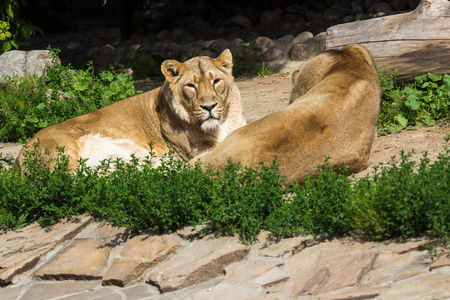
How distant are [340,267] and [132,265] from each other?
1700mm

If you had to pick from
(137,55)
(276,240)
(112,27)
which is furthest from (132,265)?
(112,27)

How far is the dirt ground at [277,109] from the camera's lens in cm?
635

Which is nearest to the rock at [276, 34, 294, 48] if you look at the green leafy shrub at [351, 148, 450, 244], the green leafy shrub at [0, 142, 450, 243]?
the green leafy shrub at [0, 142, 450, 243]

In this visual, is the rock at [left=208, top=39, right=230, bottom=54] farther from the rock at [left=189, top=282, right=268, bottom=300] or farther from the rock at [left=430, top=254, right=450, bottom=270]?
the rock at [left=430, top=254, right=450, bottom=270]

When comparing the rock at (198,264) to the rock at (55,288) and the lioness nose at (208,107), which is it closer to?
the rock at (55,288)

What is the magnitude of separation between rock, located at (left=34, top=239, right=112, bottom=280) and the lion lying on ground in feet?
4.20

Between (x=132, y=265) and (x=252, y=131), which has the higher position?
(x=252, y=131)

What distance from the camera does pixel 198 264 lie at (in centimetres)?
464

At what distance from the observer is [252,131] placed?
225 inches

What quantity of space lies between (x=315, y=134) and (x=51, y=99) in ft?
15.5

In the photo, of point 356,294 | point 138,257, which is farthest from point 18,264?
point 356,294

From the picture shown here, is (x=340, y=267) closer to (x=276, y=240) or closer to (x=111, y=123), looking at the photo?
(x=276, y=240)

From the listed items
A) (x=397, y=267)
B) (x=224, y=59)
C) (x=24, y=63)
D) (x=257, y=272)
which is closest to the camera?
(x=397, y=267)

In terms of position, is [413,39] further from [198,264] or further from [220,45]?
[220,45]
